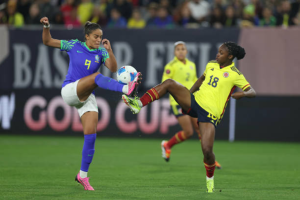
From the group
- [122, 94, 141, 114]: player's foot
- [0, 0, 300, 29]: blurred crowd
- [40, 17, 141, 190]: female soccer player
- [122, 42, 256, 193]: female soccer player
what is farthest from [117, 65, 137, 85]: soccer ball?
[0, 0, 300, 29]: blurred crowd

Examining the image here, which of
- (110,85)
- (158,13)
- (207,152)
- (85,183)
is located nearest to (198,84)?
(207,152)

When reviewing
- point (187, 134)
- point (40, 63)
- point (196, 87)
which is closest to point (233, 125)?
point (187, 134)

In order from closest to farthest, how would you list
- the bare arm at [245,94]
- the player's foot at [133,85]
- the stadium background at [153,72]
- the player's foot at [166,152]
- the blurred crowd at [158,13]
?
the player's foot at [133,85], the bare arm at [245,94], the player's foot at [166,152], the stadium background at [153,72], the blurred crowd at [158,13]

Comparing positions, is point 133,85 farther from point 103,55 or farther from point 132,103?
point 103,55

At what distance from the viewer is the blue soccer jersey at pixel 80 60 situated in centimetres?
760

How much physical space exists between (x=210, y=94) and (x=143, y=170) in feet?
9.38

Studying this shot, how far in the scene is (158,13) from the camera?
1697cm

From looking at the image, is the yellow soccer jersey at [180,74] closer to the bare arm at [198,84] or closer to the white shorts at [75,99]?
the bare arm at [198,84]

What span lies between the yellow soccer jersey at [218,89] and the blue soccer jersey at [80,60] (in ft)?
5.05

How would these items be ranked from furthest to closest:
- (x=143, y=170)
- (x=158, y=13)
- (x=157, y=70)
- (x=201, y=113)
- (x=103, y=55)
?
(x=158, y=13), (x=157, y=70), (x=143, y=170), (x=103, y=55), (x=201, y=113)

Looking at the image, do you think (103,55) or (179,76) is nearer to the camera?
(103,55)

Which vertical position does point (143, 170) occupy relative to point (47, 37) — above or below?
below

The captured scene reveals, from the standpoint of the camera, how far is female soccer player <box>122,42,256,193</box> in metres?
7.33

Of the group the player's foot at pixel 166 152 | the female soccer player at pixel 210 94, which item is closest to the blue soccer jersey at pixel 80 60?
the female soccer player at pixel 210 94
